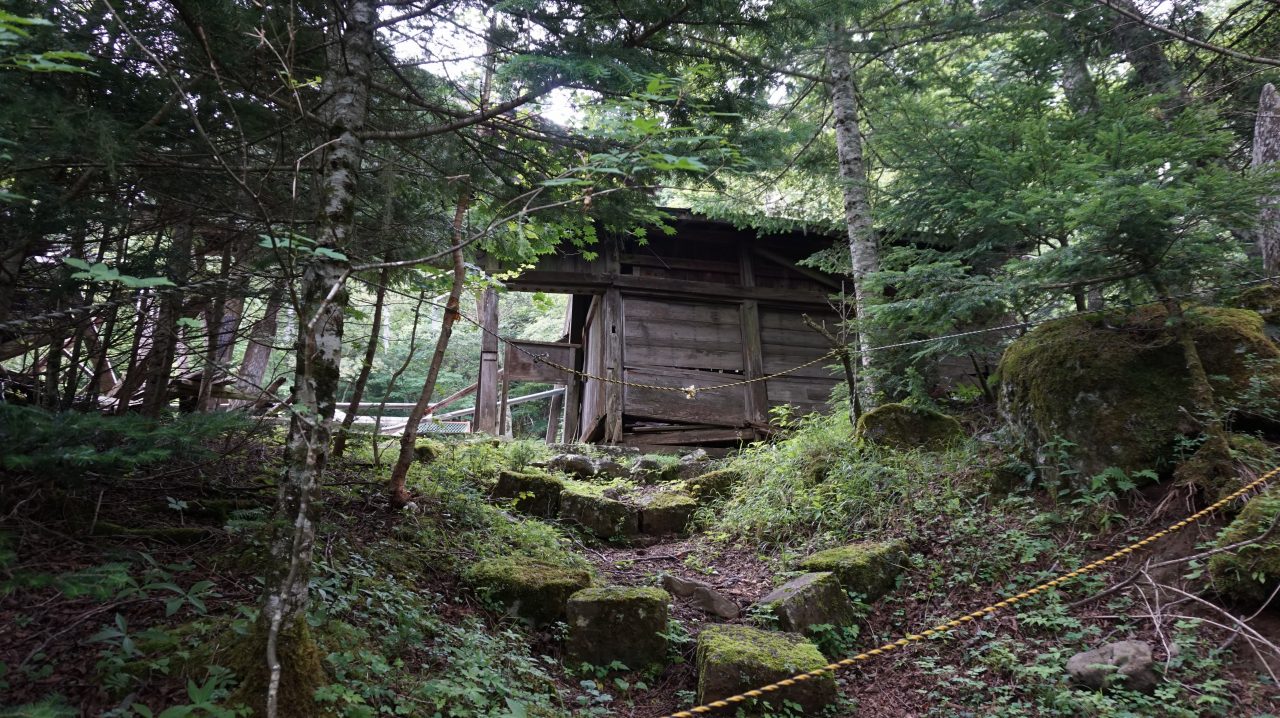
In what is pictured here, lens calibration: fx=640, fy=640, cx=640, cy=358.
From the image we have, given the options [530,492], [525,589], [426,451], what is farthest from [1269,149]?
[426,451]

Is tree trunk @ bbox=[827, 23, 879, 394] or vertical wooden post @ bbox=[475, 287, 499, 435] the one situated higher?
tree trunk @ bbox=[827, 23, 879, 394]

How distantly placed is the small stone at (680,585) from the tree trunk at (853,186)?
356 centimetres

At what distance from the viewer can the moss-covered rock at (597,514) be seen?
6.28 meters

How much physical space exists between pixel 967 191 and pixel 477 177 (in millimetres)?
4675

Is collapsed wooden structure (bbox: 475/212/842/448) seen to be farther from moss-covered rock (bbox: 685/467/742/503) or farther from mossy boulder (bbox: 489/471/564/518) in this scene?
mossy boulder (bbox: 489/471/564/518)

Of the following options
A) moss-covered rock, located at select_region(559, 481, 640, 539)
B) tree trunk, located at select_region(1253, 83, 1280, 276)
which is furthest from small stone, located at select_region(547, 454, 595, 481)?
tree trunk, located at select_region(1253, 83, 1280, 276)

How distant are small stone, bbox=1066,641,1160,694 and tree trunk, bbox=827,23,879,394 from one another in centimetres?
404

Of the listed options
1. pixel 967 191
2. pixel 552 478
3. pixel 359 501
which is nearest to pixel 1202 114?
pixel 967 191

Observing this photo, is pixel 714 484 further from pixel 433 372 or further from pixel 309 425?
pixel 309 425

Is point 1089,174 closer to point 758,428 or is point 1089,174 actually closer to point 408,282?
point 408,282

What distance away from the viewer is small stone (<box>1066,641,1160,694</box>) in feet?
11.0

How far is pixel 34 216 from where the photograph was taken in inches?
113

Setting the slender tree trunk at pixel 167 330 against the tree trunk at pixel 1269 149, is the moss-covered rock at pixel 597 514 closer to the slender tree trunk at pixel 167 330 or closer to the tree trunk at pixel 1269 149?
the slender tree trunk at pixel 167 330

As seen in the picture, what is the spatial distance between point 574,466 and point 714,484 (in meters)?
1.80
